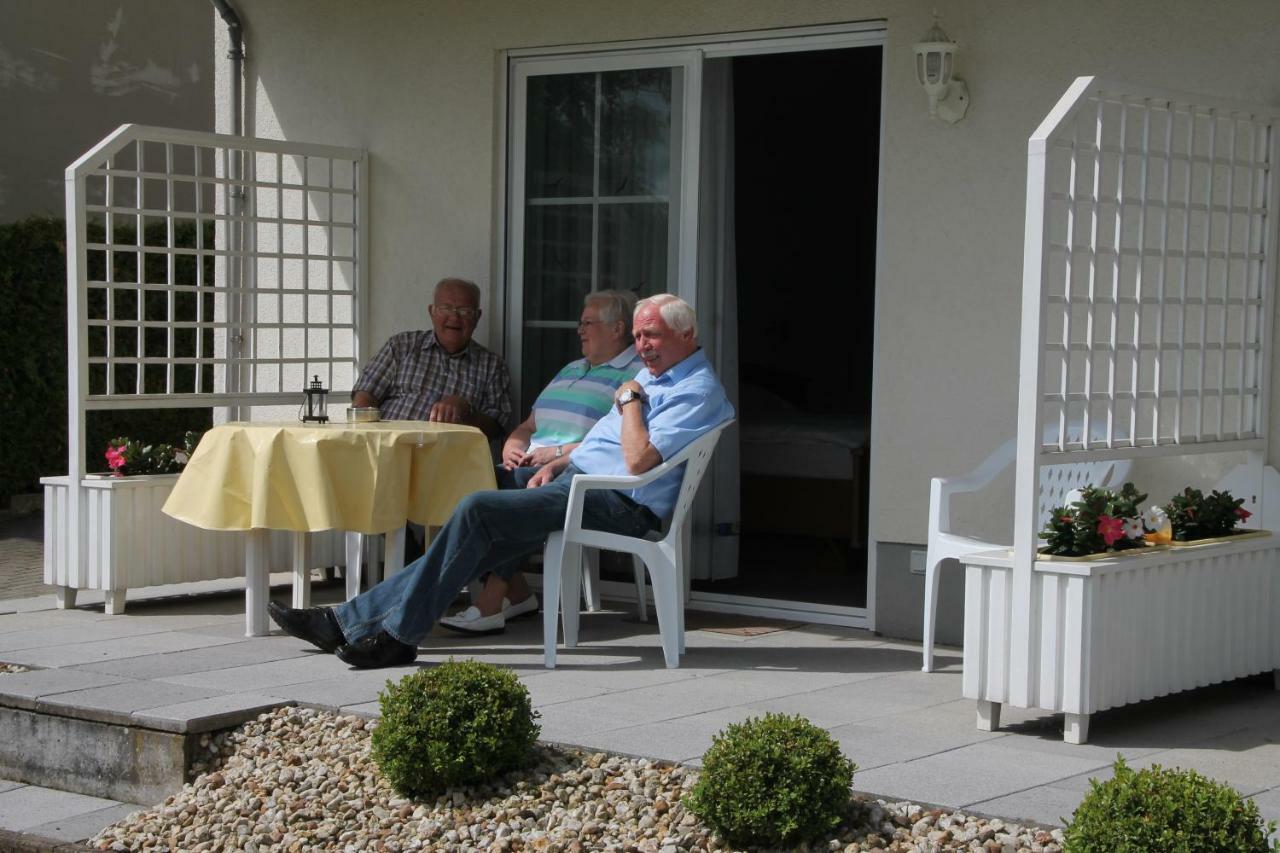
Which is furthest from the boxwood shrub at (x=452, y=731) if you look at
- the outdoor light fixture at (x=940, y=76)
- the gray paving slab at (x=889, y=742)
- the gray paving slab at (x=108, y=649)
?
the outdoor light fixture at (x=940, y=76)

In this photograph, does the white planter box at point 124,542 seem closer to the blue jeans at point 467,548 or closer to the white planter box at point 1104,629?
the blue jeans at point 467,548

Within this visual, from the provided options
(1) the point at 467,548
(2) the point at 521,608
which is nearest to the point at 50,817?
(1) the point at 467,548

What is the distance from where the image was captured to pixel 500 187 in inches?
283

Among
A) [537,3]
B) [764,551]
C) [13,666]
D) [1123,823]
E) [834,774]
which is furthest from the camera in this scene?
[764,551]

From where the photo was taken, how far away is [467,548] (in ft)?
17.7

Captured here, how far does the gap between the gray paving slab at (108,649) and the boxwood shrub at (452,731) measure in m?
1.80

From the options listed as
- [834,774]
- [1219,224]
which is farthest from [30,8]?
[834,774]

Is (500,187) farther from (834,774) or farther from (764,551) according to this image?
(834,774)

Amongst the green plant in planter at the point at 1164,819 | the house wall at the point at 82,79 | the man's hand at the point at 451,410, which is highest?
the house wall at the point at 82,79

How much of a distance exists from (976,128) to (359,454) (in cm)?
244

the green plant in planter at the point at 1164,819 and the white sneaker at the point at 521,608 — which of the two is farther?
the white sneaker at the point at 521,608

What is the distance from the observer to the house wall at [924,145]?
218 inches

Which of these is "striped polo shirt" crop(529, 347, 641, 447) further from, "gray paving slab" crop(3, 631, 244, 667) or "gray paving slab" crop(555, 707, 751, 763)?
"gray paving slab" crop(555, 707, 751, 763)

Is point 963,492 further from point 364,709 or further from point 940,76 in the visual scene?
point 364,709
